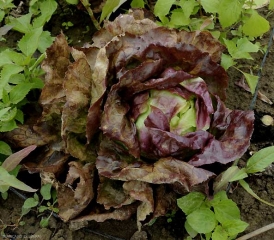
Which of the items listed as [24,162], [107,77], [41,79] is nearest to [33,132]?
[24,162]

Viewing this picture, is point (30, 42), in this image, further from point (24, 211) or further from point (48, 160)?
point (24, 211)

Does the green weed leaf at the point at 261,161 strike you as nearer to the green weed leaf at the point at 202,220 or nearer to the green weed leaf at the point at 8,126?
the green weed leaf at the point at 202,220

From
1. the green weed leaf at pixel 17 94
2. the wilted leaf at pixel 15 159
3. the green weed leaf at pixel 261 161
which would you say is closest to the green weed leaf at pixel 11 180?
the wilted leaf at pixel 15 159

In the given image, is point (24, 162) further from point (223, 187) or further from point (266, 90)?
point (266, 90)

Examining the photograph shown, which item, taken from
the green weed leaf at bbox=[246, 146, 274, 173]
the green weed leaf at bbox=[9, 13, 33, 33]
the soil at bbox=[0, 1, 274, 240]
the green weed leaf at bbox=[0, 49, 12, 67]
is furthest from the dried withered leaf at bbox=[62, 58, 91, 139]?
the green weed leaf at bbox=[246, 146, 274, 173]

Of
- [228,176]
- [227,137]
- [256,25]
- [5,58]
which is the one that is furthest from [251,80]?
[5,58]

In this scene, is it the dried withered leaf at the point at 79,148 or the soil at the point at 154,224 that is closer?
the dried withered leaf at the point at 79,148
